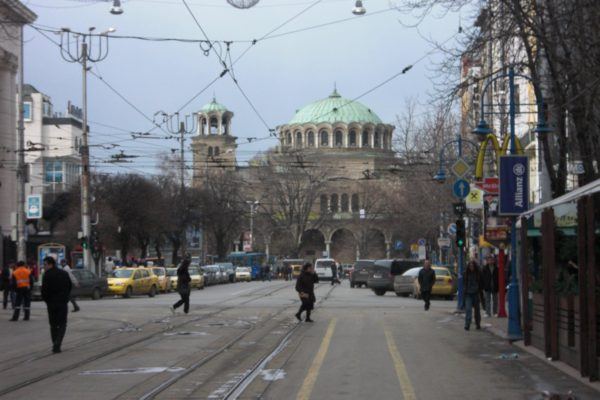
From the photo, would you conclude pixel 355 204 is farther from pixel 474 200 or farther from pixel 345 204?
pixel 474 200

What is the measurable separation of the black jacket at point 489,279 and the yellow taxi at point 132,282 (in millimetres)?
22068

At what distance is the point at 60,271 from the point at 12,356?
68.5 inches

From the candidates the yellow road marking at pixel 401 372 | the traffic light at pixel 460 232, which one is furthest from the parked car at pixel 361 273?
the yellow road marking at pixel 401 372

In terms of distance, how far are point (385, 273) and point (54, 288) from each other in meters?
31.0

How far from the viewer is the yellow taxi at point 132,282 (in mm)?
45688

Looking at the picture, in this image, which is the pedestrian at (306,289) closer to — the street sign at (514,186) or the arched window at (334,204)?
the street sign at (514,186)

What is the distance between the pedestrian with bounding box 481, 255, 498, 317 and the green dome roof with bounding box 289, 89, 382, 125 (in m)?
97.0

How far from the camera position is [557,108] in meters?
20.2

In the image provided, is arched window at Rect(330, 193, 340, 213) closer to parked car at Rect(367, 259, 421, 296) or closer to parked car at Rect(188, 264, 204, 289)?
parked car at Rect(188, 264, 204, 289)

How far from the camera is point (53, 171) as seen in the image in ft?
317

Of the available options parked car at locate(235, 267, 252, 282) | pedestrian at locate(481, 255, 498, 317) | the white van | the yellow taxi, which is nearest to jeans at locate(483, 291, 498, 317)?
pedestrian at locate(481, 255, 498, 317)

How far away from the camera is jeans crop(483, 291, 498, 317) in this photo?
93.1 ft

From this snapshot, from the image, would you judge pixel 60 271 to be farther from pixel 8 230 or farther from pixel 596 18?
pixel 8 230

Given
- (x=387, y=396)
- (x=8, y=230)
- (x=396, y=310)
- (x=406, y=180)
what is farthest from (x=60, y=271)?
(x=8, y=230)
